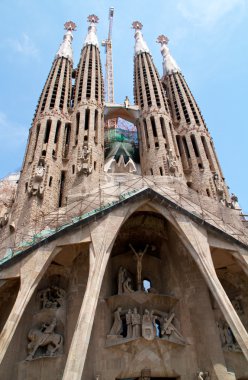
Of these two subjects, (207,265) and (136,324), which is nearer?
(207,265)

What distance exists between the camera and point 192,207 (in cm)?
1477

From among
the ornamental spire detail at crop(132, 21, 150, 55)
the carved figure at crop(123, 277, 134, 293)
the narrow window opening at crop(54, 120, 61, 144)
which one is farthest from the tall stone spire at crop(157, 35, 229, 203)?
the narrow window opening at crop(54, 120, 61, 144)

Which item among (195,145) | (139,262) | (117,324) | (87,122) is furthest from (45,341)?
(195,145)

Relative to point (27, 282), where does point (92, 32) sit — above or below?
above

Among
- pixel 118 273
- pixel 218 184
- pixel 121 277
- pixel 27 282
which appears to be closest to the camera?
pixel 27 282

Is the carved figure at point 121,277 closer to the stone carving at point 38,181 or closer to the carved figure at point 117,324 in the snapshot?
the carved figure at point 117,324

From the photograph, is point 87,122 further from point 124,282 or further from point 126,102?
point 124,282

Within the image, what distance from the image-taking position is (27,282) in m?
11.2

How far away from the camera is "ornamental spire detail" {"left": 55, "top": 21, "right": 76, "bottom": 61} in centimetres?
2694

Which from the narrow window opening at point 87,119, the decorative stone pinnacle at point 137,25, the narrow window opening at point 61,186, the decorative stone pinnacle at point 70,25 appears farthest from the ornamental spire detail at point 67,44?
the narrow window opening at point 61,186

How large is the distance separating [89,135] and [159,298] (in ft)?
32.8

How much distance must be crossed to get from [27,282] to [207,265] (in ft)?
19.2

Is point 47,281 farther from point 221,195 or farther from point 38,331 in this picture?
point 221,195

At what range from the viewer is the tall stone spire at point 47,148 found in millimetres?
15953
